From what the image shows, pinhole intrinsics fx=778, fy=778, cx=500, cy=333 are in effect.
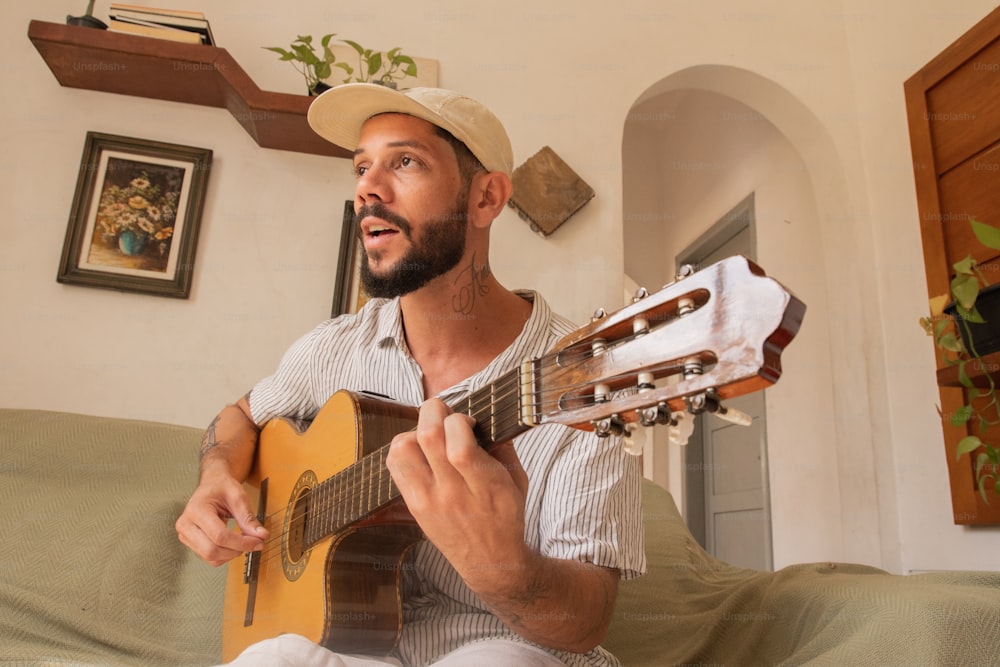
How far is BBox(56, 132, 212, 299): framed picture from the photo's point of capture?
2.23 metres

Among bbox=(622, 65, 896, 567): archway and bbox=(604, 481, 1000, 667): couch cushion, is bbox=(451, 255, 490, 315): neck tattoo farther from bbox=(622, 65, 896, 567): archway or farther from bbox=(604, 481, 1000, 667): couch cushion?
bbox=(622, 65, 896, 567): archway

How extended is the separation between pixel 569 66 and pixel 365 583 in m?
2.06

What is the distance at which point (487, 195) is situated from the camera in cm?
149

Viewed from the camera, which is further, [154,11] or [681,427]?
[154,11]

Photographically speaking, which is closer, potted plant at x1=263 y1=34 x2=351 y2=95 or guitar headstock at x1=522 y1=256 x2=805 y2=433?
guitar headstock at x1=522 y1=256 x2=805 y2=433

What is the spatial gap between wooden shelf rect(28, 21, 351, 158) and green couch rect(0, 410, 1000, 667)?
94 centimetres

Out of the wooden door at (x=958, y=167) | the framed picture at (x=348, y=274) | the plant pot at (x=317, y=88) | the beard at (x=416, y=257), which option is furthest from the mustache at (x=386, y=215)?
the wooden door at (x=958, y=167)

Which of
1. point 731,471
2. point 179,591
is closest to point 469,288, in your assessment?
point 179,591

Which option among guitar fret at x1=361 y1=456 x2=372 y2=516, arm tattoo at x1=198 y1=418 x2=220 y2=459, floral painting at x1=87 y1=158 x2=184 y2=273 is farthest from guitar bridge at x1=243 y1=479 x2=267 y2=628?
floral painting at x1=87 y1=158 x2=184 y2=273

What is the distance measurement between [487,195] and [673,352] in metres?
0.90

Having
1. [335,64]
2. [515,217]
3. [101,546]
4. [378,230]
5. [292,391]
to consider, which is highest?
[335,64]

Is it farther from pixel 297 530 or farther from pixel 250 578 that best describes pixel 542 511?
pixel 250 578

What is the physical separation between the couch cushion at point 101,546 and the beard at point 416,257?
740 mm

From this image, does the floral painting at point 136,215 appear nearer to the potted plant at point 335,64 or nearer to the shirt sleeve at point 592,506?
the potted plant at point 335,64
